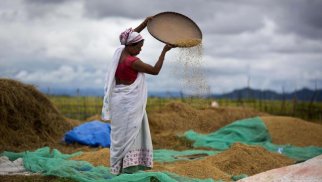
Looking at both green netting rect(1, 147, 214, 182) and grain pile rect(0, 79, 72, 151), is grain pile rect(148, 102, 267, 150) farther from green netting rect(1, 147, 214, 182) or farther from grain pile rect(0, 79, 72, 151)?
green netting rect(1, 147, 214, 182)

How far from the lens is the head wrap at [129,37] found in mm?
4922

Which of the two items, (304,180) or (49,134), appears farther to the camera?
(49,134)

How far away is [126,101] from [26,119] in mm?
5249

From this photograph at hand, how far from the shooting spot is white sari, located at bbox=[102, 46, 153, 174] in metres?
4.96

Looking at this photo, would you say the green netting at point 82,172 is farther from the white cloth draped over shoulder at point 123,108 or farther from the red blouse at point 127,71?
the red blouse at point 127,71

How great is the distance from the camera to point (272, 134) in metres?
11.0

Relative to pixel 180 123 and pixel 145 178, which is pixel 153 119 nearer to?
pixel 180 123

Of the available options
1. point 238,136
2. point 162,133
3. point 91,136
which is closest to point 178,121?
point 162,133

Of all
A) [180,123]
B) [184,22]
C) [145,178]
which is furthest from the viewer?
[180,123]

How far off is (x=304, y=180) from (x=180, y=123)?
28.3 feet

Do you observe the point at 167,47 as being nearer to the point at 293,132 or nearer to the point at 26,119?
the point at 26,119

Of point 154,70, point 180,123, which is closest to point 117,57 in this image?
point 154,70

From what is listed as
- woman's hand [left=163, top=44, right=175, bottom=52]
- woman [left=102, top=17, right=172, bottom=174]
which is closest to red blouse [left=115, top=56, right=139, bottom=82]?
woman [left=102, top=17, right=172, bottom=174]

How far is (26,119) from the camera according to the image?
31.7ft
